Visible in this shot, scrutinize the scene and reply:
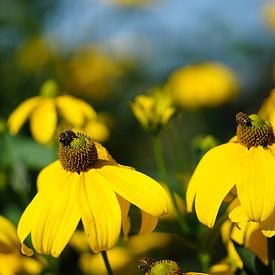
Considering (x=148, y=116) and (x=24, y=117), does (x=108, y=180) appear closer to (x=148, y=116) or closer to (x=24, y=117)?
(x=148, y=116)

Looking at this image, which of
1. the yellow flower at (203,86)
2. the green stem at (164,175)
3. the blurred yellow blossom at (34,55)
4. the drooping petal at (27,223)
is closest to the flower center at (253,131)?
the green stem at (164,175)

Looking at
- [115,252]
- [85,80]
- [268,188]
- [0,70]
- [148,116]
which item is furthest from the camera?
[85,80]

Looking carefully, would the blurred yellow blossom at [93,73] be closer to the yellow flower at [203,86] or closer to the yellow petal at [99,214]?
the yellow flower at [203,86]

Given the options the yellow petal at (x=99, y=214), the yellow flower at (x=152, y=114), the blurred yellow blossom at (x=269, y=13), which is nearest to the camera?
the yellow petal at (x=99, y=214)

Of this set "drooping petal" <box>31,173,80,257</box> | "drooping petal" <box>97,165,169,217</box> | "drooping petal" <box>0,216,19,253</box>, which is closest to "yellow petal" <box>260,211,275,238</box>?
"drooping petal" <box>97,165,169,217</box>

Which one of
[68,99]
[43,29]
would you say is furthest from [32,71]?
[68,99]

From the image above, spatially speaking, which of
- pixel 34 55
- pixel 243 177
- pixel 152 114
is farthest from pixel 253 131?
pixel 34 55
